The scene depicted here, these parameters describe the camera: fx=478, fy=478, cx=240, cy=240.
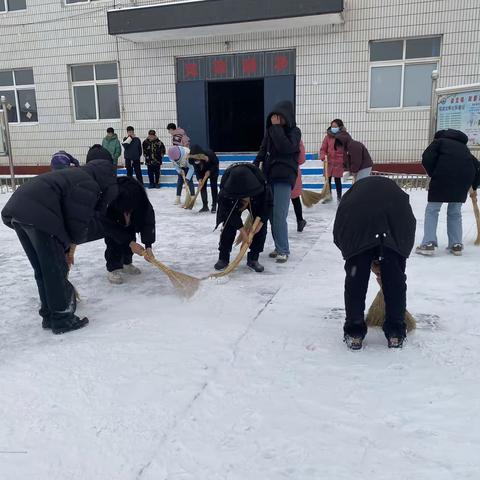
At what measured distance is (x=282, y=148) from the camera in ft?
14.9

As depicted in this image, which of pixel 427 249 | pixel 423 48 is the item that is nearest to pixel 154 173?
pixel 423 48

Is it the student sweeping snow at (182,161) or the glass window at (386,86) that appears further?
the glass window at (386,86)

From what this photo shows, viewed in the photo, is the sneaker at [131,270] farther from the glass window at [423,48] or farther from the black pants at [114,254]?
the glass window at [423,48]

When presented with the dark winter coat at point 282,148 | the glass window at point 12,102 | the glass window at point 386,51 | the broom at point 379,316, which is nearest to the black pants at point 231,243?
the dark winter coat at point 282,148

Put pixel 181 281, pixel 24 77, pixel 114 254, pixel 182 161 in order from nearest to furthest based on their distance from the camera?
pixel 181 281, pixel 114 254, pixel 182 161, pixel 24 77

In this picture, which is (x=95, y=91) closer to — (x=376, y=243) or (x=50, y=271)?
(x=50, y=271)

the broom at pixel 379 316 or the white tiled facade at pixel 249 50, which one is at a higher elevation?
the white tiled facade at pixel 249 50

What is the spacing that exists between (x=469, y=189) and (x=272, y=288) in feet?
7.94

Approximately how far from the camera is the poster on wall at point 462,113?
674 cm

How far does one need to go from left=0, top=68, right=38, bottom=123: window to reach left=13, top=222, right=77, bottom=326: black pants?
444 inches

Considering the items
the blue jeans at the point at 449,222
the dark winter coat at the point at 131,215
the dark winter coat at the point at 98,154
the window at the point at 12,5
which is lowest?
the blue jeans at the point at 449,222

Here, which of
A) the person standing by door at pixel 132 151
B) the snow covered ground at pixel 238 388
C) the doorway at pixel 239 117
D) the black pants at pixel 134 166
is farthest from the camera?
the doorway at pixel 239 117

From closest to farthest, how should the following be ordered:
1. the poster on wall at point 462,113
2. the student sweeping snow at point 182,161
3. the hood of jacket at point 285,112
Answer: the hood of jacket at point 285,112 < the poster on wall at point 462,113 < the student sweeping snow at point 182,161

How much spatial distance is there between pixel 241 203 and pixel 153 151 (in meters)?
6.74
